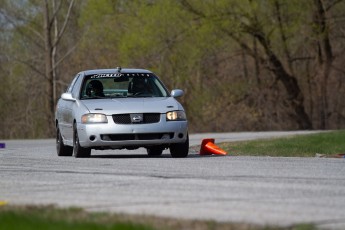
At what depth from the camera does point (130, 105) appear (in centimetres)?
1945

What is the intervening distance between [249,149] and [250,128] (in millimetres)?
21709

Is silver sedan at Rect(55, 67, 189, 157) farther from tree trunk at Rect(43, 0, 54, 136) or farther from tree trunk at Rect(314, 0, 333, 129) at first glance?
tree trunk at Rect(314, 0, 333, 129)

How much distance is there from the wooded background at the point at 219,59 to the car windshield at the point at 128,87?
23.4m

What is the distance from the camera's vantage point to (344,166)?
53.4ft

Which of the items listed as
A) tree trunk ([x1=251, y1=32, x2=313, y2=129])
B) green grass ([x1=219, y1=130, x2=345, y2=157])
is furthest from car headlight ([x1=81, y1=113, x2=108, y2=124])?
tree trunk ([x1=251, y1=32, x2=313, y2=129])

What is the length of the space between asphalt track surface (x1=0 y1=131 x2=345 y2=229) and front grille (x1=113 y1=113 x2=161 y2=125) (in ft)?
3.06

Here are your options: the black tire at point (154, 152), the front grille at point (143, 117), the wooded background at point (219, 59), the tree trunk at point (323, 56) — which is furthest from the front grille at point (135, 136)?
the tree trunk at point (323, 56)

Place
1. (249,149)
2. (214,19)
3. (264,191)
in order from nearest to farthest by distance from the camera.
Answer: (264,191), (249,149), (214,19)

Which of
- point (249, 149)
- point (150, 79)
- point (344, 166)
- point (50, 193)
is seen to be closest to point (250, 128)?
point (249, 149)

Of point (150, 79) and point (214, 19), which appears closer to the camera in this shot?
point (150, 79)

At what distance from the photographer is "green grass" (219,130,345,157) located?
894 inches

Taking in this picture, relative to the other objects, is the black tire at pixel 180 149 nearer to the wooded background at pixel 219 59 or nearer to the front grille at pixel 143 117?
the front grille at pixel 143 117

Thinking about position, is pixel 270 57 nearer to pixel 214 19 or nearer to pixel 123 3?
pixel 214 19

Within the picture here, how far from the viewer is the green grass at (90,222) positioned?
29.0ft
